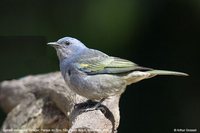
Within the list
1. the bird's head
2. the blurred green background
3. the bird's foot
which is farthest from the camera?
the blurred green background

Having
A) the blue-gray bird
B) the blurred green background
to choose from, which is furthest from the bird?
the blurred green background

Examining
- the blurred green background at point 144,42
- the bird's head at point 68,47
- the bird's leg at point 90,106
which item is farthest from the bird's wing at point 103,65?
the blurred green background at point 144,42

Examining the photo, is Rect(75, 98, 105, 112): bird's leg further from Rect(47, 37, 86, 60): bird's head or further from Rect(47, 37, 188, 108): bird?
Rect(47, 37, 86, 60): bird's head

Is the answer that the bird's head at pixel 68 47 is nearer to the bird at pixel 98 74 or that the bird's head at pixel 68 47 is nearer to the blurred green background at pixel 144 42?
the bird at pixel 98 74

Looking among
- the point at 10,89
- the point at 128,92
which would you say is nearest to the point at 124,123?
the point at 128,92

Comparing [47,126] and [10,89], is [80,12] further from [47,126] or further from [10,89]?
[47,126]

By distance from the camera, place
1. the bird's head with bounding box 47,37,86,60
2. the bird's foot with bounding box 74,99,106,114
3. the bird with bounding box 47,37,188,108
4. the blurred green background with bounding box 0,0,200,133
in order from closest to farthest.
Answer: the bird's foot with bounding box 74,99,106,114, the bird with bounding box 47,37,188,108, the bird's head with bounding box 47,37,86,60, the blurred green background with bounding box 0,0,200,133
